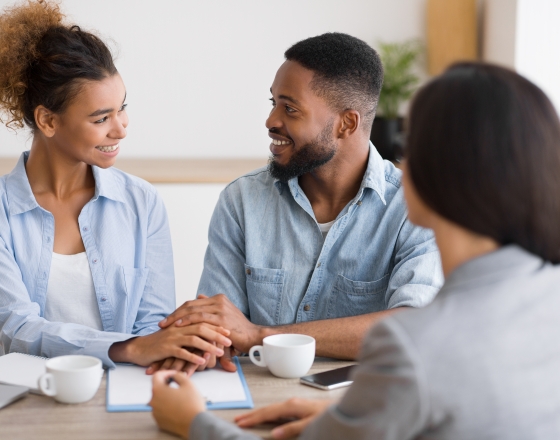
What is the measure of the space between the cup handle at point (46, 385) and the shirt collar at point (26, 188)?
0.72 metres

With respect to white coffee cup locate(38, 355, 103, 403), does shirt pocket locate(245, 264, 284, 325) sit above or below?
below

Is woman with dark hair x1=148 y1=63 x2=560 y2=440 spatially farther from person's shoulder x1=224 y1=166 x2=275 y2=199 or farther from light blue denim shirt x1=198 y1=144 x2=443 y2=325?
person's shoulder x1=224 y1=166 x2=275 y2=199

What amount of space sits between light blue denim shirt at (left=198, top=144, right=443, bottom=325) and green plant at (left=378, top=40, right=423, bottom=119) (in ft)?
6.21

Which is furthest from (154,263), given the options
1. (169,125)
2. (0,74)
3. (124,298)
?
(169,125)

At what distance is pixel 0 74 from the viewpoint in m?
1.85

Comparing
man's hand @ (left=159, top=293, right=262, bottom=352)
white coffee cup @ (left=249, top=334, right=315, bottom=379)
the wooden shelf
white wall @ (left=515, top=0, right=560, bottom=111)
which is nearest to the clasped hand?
man's hand @ (left=159, top=293, right=262, bottom=352)

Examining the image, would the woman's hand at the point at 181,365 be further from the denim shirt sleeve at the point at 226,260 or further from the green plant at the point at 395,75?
the green plant at the point at 395,75

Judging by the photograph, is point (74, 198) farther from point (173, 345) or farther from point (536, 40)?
point (536, 40)

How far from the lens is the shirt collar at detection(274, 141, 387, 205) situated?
1.78m

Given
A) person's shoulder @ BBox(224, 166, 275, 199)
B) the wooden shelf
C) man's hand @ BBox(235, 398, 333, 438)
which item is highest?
person's shoulder @ BBox(224, 166, 275, 199)

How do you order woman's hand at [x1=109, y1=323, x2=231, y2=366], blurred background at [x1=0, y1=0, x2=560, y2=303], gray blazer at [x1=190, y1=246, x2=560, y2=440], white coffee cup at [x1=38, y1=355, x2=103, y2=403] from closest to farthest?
gray blazer at [x1=190, y1=246, x2=560, y2=440], white coffee cup at [x1=38, y1=355, x2=103, y2=403], woman's hand at [x1=109, y1=323, x2=231, y2=366], blurred background at [x1=0, y1=0, x2=560, y2=303]

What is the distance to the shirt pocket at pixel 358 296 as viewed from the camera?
173 centimetres

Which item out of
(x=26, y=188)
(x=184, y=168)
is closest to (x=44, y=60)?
(x=26, y=188)

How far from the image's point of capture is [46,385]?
3.76 feet
